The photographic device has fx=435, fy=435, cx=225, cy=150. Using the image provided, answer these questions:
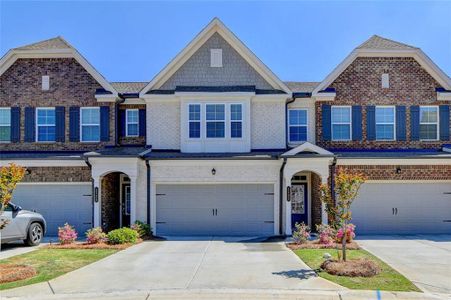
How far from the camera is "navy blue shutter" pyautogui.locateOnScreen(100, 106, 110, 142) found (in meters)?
19.7

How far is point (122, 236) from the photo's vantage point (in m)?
15.6

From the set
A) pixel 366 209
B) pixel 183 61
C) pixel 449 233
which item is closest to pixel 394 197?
pixel 366 209

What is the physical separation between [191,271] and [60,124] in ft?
39.5

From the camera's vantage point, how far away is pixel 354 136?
778 inches

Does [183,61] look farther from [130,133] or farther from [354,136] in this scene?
[354,136]

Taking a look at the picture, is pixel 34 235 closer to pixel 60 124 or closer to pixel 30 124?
pixel 60 124

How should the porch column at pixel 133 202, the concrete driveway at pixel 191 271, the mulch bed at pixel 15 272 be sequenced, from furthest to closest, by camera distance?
the porch column at pixel 133 202
the mulch bed at pixel 15 272
the concrete driveway at pixel 191 271

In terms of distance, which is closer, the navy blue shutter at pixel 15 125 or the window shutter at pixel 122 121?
the navy blue shutter at pixel 15 125

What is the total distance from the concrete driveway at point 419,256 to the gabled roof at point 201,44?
303 inches

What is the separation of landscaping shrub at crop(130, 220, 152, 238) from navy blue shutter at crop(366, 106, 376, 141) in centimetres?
1052

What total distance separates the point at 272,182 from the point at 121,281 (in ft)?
32.7

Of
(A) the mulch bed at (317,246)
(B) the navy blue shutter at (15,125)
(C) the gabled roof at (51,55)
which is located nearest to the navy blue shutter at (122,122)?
(C) the gabled roof at (51,55)

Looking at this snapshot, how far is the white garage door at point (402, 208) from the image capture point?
18.7 meters

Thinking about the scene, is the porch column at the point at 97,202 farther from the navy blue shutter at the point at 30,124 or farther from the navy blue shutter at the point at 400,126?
the navy blue shutter at the point at 400,126
